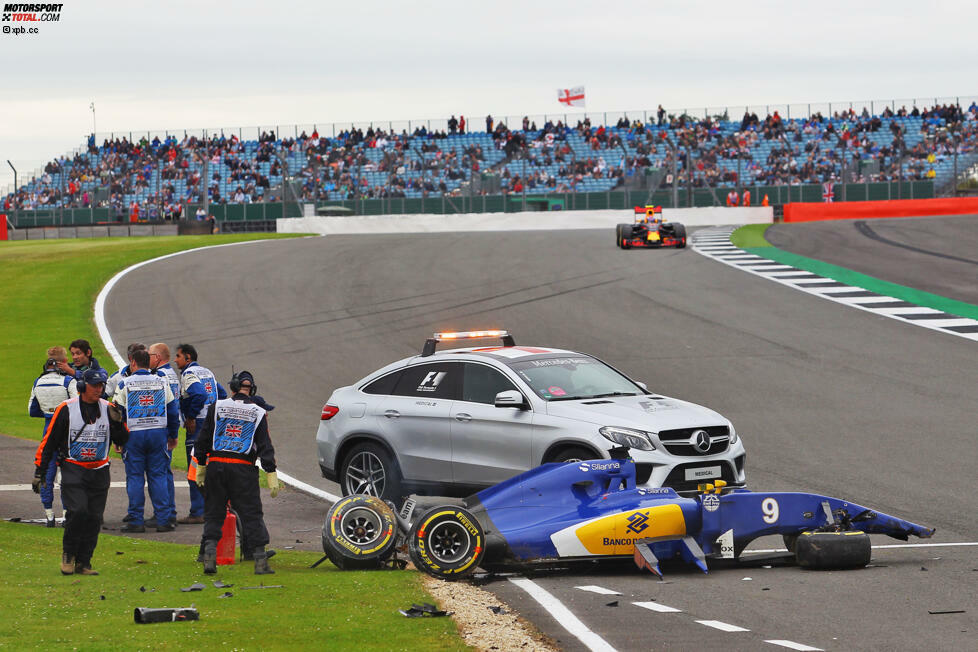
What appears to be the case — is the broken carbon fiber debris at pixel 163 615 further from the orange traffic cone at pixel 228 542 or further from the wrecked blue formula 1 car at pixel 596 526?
the orange traffic cone at pixel 228 542

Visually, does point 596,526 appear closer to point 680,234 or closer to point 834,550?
point 834,550

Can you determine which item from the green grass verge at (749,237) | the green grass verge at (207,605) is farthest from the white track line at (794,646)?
the green grass verge at (749,237)

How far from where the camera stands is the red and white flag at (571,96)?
6712 centimetres

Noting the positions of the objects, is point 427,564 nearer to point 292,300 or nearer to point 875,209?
point 292,300

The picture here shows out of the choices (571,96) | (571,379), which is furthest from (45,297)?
(571,96)

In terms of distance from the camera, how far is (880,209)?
47719 mm

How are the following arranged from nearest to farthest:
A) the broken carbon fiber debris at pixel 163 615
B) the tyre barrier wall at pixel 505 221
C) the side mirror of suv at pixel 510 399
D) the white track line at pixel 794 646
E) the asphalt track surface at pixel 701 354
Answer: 1. the white track line at pixel 794 646
2. the broken carbon fiber debris at pixel 163 615
3. the asphalt track surface at pixel 701 354
4. the side mirror of suv at pixel 510 399
5. the tyre barrier wall at pixel 505 221

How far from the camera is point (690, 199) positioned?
49.4 metres

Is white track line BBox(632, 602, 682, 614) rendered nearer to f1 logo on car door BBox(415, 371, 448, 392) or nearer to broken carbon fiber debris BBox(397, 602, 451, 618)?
broken carbon fiber debris BBox(397, 602, 451, 618)

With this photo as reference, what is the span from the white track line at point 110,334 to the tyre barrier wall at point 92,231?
25.4 feet

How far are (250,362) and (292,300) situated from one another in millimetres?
6112

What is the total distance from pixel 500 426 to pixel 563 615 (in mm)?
3573

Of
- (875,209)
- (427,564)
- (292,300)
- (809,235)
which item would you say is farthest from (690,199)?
(427,564)

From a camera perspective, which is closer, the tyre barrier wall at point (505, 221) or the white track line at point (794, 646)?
the white track line at point (794, 646)
